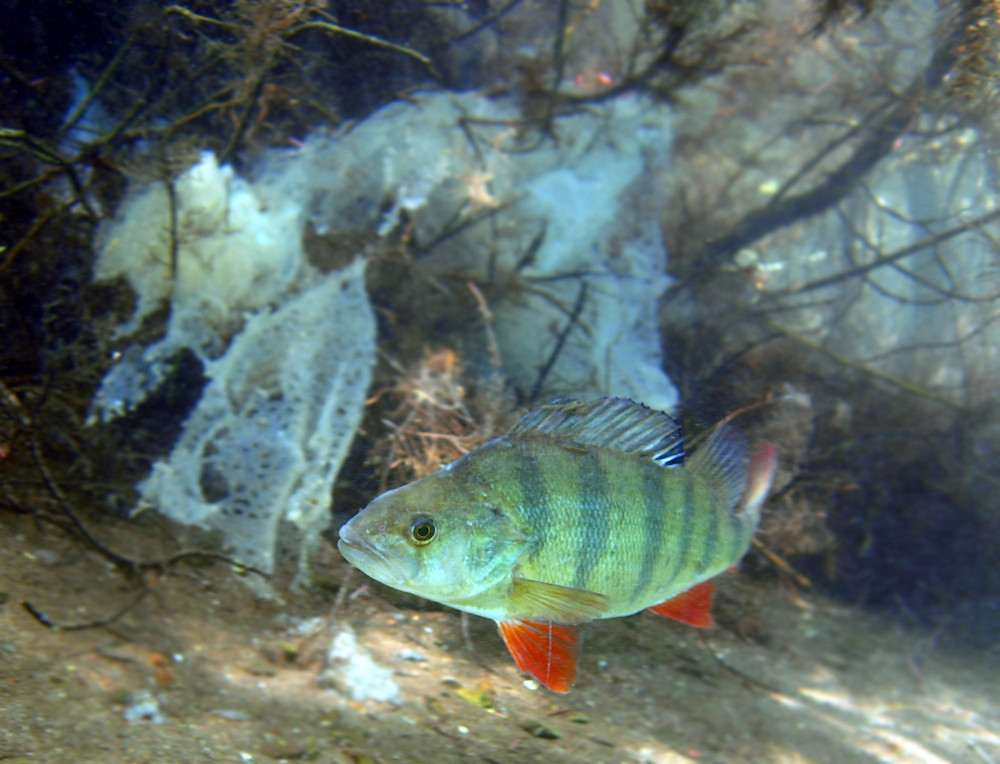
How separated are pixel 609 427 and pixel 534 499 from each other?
40 centimetres

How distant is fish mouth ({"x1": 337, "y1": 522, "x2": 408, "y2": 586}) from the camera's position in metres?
1.59

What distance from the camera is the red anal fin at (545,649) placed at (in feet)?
5.43

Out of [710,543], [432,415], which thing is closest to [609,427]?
[710,543]

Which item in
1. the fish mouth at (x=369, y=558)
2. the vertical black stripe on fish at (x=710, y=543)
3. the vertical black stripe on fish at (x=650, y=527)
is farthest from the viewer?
the vertical black stripe on fish at (x=710, y=543)

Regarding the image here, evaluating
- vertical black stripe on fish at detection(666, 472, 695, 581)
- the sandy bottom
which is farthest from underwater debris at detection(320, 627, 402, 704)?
vertical black stripe on fish at detection(666, 472, 695, 581)

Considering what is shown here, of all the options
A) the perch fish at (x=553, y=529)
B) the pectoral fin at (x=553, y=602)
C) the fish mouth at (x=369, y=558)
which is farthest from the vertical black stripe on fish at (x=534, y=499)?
the fish mouth at (x=369, y=558)

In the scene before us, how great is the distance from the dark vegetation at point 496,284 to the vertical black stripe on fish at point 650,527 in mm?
403

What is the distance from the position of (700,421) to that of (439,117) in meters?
3.61

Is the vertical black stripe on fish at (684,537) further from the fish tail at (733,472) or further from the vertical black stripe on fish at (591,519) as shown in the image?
the vertical black stripe on fish at (591,519)

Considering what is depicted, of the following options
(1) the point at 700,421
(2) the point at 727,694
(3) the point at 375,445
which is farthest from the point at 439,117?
(2) the point at 727,694

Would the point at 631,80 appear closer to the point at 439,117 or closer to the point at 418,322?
the point at 439,117

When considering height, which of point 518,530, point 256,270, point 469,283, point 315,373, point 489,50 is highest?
point 489,50

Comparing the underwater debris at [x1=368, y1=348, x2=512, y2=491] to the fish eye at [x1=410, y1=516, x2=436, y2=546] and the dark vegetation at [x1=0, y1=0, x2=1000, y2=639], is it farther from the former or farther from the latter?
the fish eye at [x1=410, y1=516, x2=436, y2=546]

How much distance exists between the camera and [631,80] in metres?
4.95
